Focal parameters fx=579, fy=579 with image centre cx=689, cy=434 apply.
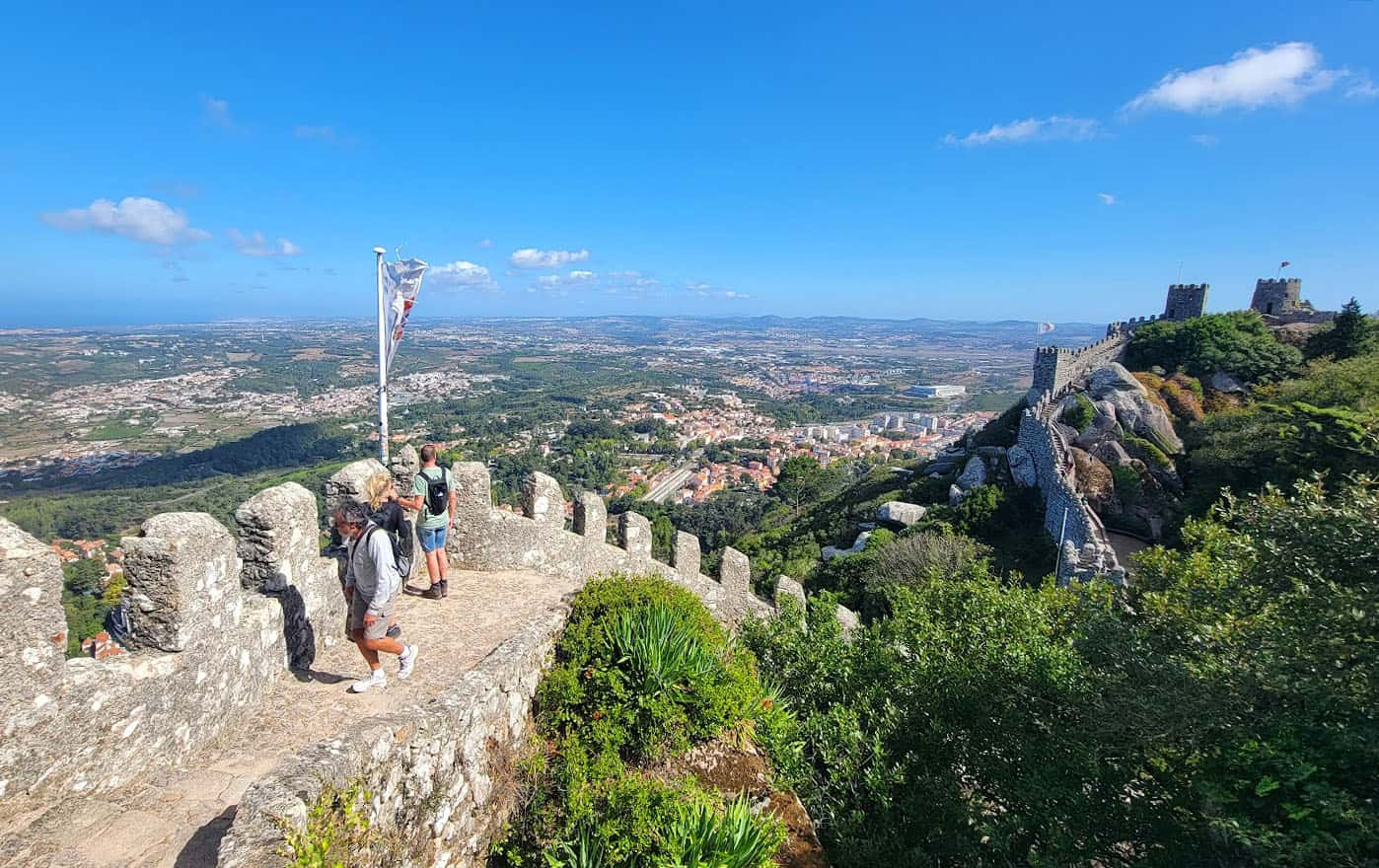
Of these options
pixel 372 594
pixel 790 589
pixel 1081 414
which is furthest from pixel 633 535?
pixel 1081 414

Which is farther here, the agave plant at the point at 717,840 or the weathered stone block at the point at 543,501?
the weathered stone block at the point at 543,501

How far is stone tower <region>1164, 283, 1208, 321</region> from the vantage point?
37.2 metres

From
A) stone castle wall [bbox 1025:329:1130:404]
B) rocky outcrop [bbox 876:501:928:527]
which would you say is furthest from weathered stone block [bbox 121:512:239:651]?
stone castle wall [bbox 1025:329:1130:404]

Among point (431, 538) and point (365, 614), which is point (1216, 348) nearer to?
point (431, 538)

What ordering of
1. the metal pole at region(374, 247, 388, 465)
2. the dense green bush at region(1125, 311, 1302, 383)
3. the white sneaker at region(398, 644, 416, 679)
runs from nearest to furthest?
1. the white sneaker at region(398, 644, 416, 679)
2. the metal pole at region(374, 247, 388, 465)
3. the dense green bush at region(1125, 311, 1302, 383)

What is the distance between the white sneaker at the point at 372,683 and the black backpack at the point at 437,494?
2042 mm

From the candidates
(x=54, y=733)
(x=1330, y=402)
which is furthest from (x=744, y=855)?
(x=1330, y=402)

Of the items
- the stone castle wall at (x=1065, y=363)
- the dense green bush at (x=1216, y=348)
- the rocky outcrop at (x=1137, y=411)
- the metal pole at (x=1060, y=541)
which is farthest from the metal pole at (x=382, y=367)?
the dense green bush at (x=1216, y=348)

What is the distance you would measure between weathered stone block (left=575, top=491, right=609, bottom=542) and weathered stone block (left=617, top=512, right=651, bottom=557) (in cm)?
56

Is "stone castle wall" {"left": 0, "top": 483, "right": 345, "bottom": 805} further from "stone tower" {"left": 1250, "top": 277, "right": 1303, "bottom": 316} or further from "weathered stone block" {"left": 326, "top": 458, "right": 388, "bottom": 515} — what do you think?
"stone tower" {"left": 1250, "top": 277, "right": 1303, "bottom": 316}

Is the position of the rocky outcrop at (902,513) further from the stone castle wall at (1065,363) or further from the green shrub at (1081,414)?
the stone castle wall at (1065,363)

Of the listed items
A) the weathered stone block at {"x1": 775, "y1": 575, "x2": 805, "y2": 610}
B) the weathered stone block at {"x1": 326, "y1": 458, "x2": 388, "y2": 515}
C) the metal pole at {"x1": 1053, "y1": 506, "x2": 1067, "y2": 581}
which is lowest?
the metal pole at {"x1": 1053, "y1": 506, "x2": 1067, "y2": 581}

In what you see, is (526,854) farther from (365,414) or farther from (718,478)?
(365,414)

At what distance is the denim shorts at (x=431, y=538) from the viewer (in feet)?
21.1
